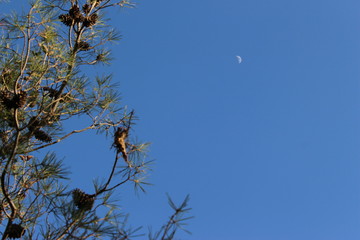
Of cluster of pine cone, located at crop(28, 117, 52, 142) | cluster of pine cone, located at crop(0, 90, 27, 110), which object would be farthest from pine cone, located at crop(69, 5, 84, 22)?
cluster of pine cone, located at crop(0, 90, 27, 110)

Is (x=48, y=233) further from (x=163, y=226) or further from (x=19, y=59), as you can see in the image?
(x=19, y=59)

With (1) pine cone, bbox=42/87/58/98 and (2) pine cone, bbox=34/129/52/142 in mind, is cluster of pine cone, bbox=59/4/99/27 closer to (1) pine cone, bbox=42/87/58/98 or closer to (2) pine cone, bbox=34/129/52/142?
(1) pine cone, bbox=42/87/58/98

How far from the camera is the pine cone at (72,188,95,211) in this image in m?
1.65

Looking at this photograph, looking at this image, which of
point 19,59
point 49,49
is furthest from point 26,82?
point 49,49

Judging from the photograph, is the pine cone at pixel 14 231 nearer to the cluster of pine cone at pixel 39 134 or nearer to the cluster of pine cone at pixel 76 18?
the cluster of pine cone at pixel 39 134

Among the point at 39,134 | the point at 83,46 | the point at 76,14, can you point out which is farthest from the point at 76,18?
the point at 39,134

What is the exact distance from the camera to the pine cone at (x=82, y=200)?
1646 mm

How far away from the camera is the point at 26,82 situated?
6.66 ft

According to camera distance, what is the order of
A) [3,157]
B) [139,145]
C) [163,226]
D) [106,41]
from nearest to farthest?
[163,226] → [3,157] → [139,145] → [106,41]

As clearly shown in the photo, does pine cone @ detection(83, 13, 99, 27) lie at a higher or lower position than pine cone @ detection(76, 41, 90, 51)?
higher

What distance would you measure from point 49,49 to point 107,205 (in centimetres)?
95

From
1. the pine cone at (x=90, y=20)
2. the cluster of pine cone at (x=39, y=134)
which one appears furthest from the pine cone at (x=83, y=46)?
the cluster of pine cone at (x=39, y=134)

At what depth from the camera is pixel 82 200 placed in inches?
64.9

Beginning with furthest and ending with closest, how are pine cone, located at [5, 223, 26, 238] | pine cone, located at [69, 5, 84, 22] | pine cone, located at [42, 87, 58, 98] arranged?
pine cone, located at [69, 5, 84, 22] → pine cone, located at [42, 87, 58, 98] → pine cone, located at [5, 223, 26, 238]
